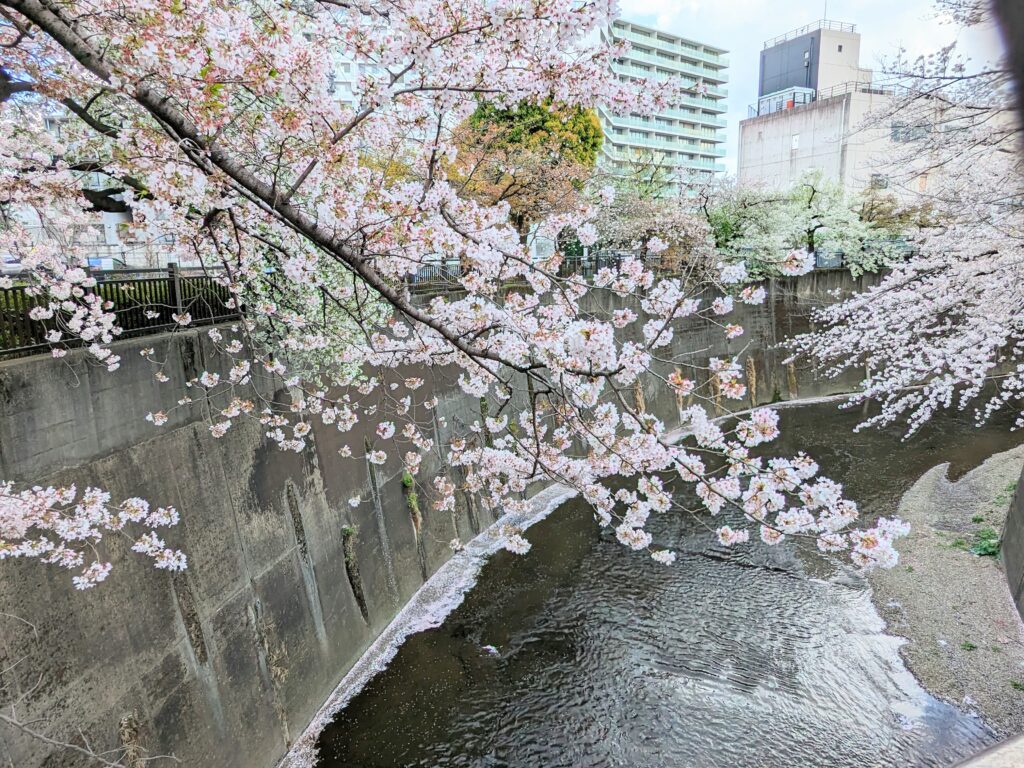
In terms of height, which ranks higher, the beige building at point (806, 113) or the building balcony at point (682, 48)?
the building balcony at point (682, 48)

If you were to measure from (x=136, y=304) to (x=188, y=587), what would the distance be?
3.03 meters

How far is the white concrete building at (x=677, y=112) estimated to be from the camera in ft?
172

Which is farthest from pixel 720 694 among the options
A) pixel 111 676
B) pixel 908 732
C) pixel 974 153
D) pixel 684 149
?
pixel 684 149

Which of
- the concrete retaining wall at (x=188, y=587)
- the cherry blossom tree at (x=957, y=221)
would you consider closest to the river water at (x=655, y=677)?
the concrete retaining wall at (x=188, y=587)

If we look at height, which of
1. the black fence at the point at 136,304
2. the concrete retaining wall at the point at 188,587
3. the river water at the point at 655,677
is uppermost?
the black fence at the point at 136,304

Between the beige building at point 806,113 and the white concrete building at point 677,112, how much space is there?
14.7m

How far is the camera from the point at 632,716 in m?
7.78

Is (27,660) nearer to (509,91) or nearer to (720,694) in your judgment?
(509,91)

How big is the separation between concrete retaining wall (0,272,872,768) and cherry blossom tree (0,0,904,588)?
0.34 m

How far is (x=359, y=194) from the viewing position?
5.17m

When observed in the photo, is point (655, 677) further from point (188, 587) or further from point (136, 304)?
point (136, 304)

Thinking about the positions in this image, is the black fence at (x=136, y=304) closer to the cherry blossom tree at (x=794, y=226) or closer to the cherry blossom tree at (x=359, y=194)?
the cherry blossom tree at (x=359, y=194)

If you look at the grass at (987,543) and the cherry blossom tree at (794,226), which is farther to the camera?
the cherry blossom tree at (794,226)

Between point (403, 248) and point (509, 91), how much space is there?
4.16ft
